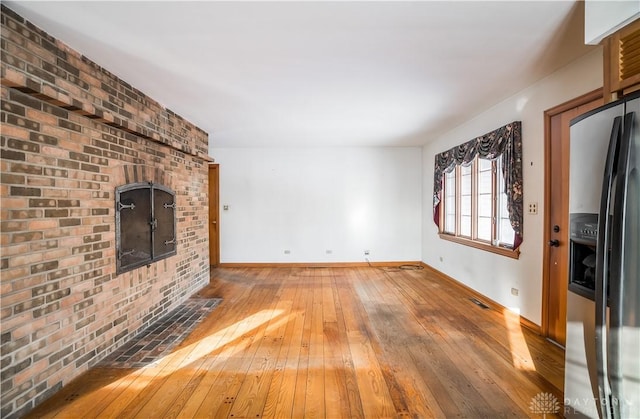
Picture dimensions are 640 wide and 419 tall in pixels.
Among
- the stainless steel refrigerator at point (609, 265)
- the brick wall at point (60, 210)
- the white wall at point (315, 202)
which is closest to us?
the stainless steel refrigerator at point (609, 265)

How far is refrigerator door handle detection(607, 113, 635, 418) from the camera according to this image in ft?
3.59

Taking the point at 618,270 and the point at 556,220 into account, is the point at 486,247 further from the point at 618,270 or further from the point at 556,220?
the point at 618,270

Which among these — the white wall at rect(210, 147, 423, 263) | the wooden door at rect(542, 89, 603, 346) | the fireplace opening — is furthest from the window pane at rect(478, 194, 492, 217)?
the fireplace opening

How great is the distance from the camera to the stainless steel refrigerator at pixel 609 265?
3.57ft

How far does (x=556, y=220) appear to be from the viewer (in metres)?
2.48

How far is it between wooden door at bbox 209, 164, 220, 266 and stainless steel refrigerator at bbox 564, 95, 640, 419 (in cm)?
535

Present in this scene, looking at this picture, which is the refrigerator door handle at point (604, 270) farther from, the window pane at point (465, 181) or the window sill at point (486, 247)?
the window pane at point (465, 181)

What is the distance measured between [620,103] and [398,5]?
3.90 feet

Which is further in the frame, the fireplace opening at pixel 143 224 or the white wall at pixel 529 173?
the fireplace opening at pixel 143 224

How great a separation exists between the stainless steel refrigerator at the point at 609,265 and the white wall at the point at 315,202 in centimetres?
417

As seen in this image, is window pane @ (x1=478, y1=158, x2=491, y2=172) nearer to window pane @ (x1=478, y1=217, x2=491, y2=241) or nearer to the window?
the window

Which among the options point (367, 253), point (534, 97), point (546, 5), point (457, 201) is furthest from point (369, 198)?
point (546, 5)

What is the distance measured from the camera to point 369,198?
552cm

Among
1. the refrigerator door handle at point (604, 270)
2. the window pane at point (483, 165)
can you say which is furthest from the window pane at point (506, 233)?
the refrigerator door handle at point (604, 270)
